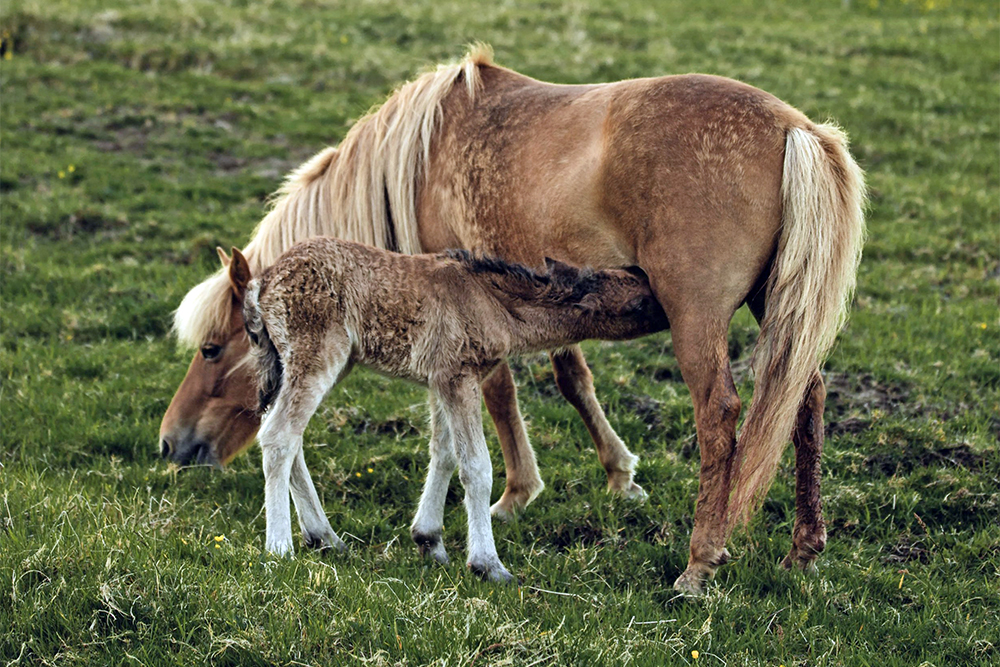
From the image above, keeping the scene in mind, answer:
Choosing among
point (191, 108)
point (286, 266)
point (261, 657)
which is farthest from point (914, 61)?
point (261, 657)

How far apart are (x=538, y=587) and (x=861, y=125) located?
10286 mm

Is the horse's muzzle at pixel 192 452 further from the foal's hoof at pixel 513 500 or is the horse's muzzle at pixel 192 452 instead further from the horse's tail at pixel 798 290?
the horse's tail at pixel 798 290

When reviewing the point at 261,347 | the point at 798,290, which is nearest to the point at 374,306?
the point at 261,347

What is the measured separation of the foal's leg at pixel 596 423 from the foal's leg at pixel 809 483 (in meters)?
1.03

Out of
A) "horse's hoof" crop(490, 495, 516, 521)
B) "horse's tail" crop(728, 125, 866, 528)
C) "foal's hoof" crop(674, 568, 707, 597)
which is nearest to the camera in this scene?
"horse's tail" crop(728, 125, 866, 528)

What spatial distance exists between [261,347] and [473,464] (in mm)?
1158

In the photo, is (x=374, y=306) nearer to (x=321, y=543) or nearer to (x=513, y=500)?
(x=321, y=543)

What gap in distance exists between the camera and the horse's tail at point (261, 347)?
4.72 m

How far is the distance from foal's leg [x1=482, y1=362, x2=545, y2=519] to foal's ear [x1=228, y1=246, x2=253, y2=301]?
4.61 feet

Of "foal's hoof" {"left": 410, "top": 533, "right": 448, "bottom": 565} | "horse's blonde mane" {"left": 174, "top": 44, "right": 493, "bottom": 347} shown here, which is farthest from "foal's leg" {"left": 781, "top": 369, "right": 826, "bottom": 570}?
"horse's blonde mane" {"left": 174, "top": 44, "right": 493, "bottom": 347}

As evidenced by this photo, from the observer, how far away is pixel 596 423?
582 cm

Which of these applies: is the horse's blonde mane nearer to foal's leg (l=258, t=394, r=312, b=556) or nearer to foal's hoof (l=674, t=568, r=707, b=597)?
foal's leg (l=258, t=394, r=312, b=556)

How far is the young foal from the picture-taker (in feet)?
15.1

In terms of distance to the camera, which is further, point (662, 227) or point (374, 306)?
point (374, 306)
